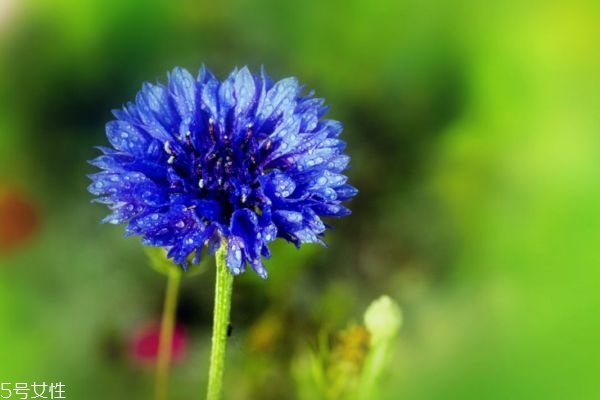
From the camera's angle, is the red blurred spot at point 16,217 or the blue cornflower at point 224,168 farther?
the red blurred spot at point 16,217

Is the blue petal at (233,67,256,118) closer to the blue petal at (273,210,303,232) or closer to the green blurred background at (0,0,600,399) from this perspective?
the blue petal at (273,210,303,232)

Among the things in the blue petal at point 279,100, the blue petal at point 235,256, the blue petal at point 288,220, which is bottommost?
the blue petal at point 235,256

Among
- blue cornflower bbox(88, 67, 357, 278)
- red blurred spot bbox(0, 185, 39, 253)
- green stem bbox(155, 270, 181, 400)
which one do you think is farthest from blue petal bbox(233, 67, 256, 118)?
red blurred spot bbox(0, 185, 39, 253)

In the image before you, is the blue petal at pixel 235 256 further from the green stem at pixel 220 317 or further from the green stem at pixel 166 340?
the green stem at pixel 166 340

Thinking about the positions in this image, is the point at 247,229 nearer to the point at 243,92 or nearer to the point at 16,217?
the point at 243,92

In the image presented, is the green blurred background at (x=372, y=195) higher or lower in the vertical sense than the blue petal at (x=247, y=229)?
higher

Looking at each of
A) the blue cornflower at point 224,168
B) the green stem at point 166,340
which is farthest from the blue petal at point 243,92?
the green stem at point 166,340

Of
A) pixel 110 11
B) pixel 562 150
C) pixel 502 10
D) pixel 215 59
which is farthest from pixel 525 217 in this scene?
pixel 110 11
